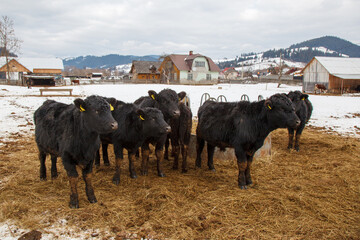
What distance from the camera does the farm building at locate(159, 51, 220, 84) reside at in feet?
178

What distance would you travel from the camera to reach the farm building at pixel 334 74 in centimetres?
3697

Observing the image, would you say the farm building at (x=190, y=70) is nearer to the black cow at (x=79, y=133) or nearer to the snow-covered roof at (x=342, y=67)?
the snow-covered roof at (x=342, y=67)

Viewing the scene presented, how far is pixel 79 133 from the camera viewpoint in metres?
4.13

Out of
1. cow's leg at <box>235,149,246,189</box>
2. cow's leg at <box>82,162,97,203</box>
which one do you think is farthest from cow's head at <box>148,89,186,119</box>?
cow's leg at <box>82,162,97,203</box>

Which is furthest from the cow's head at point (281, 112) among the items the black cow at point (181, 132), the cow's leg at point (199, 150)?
the cow's leg at point (199, 150)

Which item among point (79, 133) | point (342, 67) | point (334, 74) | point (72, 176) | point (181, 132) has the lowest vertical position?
point (72, 176)

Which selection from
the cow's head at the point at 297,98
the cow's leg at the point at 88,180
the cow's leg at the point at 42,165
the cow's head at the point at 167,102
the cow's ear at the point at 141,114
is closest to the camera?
the cow's leg at the point at 88,180

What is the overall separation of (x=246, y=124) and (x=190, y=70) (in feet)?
166

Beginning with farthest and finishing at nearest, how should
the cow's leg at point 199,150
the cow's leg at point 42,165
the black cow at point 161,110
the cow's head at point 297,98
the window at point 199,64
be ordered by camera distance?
the window at point 199,64 < the cow's head at point 297,98 < the cow's leg at point 199,150 < the black cow at point 161,110 < the cow's leg at point 42,165

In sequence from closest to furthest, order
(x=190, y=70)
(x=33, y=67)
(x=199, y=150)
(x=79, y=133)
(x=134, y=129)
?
(x=79, y=133) → (x=134, y=129) → (x=199, y=150) → (x=190, y=70) → (x=33, y=67)

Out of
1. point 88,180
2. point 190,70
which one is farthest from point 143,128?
point 190,70

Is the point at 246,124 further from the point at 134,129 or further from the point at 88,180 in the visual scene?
the point at 88,180

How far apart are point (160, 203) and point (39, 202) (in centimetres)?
217

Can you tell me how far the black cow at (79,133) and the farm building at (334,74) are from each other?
130ft
